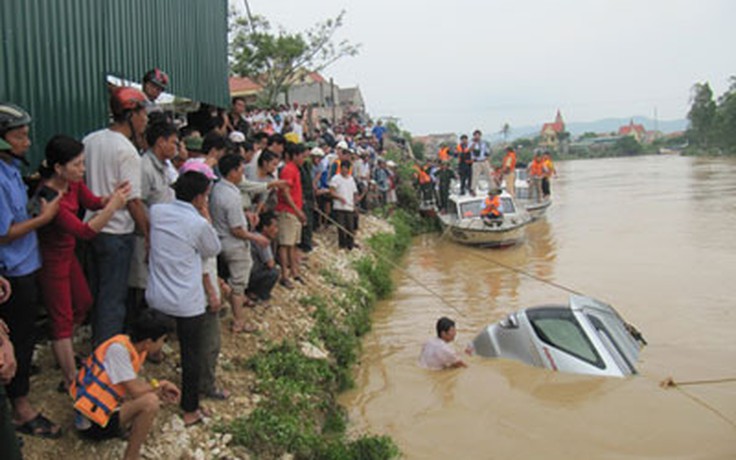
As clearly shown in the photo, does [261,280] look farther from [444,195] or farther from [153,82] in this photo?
[444,195]

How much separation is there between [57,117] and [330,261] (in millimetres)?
6212

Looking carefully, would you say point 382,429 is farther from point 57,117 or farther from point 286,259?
point 57,117

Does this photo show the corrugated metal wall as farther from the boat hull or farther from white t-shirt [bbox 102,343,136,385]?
the boat hull

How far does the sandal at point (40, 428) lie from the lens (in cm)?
386

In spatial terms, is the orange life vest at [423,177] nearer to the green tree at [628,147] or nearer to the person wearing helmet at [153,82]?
the person wearing helmet at [153,82]

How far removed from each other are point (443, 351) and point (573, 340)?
1.73 metres

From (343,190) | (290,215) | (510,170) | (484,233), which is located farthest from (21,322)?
(510,170)

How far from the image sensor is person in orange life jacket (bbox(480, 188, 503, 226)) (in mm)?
18000

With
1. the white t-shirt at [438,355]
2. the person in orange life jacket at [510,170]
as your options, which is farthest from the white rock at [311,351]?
the person in orange life jacket at [510,170]

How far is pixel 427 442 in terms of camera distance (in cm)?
628

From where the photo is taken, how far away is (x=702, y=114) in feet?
273

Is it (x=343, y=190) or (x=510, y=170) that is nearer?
(x=343, y=190)

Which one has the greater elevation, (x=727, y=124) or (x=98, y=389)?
(x=727, y=124)

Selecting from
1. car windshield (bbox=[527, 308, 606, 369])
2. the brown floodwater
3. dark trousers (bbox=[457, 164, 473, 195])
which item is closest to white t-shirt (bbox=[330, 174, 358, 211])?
the brown floodwater
